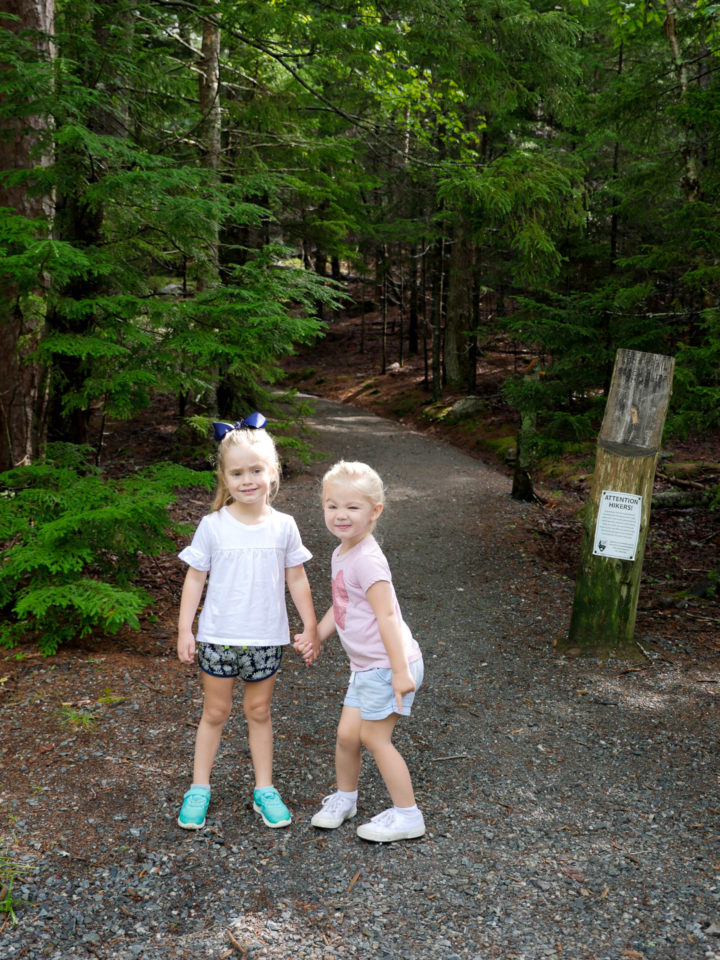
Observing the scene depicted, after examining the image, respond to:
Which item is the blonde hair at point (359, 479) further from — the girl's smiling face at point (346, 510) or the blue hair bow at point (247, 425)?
the blue hair bow at point (247, 425)

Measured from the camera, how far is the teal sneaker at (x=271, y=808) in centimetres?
336

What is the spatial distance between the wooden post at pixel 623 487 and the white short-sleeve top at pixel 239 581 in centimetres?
306

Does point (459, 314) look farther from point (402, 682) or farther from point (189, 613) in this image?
point (402, 682)

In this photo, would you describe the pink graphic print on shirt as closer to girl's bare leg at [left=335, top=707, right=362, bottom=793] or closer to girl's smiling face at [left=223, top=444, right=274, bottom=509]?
A: girl's bare leg at [left=335, top=707, right=362, bottom=793]

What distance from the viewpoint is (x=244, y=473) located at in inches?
129

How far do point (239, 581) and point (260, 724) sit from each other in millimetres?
690

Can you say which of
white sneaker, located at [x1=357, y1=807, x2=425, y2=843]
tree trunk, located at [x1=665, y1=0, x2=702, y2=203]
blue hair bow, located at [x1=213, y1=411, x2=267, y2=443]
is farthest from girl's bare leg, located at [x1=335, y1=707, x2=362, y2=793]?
tree trunk, located at [x1=665, y1=0, x2=702, y2=203]

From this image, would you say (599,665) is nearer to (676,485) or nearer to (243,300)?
(243,300)

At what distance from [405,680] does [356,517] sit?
2.25 feet

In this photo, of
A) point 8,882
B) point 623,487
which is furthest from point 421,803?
point 623,487

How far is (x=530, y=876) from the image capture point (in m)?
3.09

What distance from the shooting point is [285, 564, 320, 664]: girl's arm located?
10.7ft

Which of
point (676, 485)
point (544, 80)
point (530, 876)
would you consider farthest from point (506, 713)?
point (544, 80)

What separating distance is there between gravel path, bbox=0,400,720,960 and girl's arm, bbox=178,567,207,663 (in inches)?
31.8
